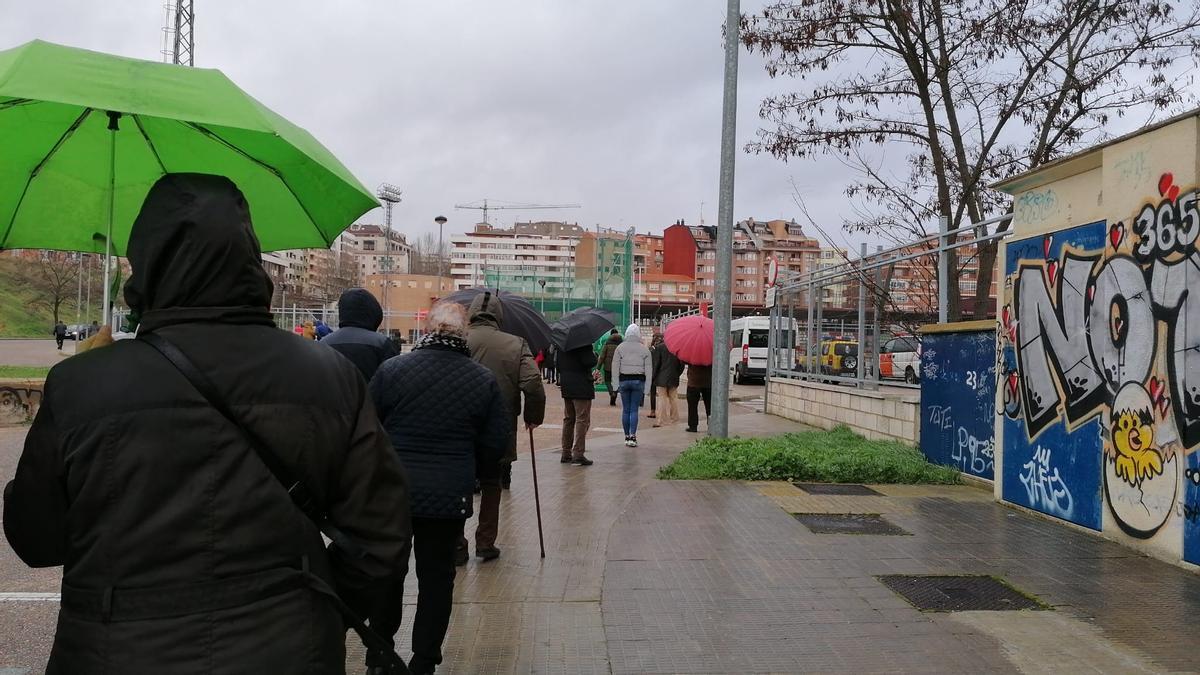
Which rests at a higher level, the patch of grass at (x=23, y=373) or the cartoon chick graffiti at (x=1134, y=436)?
the cartoon chick graffiti at (x=1134, y=436)

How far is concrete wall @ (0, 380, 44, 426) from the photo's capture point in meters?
13.8

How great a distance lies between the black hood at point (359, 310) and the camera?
5.84 metres

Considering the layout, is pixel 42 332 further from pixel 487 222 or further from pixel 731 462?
pixel 487 222

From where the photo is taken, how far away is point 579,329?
34.9ft

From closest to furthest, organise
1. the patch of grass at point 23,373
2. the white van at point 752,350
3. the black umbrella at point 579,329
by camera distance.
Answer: the black umbrella at point 579,329 < the patch of grass at point 23,373 < the white van at point 752,350

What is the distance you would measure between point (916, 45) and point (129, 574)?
12632mm

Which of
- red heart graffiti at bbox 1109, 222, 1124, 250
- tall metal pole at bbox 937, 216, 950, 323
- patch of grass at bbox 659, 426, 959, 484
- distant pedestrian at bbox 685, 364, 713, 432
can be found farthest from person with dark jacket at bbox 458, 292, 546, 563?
distant pedestrian at bbox 685, 364, 713, 432

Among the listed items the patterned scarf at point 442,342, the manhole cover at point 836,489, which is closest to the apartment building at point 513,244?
the manhole cover at point 836,489

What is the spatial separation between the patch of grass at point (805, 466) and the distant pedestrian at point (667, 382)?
5.50 metres

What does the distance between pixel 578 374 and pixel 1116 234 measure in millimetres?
5955

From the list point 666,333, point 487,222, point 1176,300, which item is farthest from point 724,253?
point 487,222

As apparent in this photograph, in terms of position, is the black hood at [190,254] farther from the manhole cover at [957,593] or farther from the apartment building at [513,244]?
the apartment building at [513,244]

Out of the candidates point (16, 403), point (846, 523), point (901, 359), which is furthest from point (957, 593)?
point (16, 403)

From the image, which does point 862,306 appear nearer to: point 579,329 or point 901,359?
point 901,359
